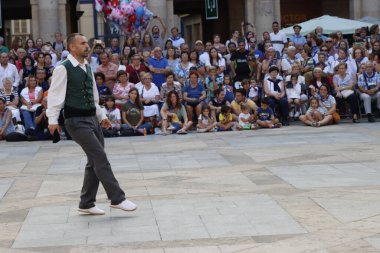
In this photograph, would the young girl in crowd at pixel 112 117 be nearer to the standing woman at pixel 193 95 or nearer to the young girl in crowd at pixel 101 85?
the young girl in crowd at pixel 101 85

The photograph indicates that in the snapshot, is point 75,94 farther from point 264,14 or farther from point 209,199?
point 264,14

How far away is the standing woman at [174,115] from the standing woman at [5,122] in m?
3.41

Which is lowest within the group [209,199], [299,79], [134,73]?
[209,199]

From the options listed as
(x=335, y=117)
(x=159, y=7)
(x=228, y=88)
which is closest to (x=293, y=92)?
(x=335, y=117)

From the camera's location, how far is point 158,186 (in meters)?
11.7

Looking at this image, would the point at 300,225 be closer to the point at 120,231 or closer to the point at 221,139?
the point at 120,231

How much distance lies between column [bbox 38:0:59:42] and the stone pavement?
16136 mm

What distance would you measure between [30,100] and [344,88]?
7.53 m

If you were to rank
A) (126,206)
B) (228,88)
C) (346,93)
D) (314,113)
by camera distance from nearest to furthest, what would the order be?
1. (126,206)
2. (314,113)
3. (228,88)
4. (346,93)

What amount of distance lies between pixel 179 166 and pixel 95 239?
5.56 metres

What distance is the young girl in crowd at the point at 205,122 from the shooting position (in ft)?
68.8

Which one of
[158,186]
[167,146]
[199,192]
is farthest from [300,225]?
[167,146]

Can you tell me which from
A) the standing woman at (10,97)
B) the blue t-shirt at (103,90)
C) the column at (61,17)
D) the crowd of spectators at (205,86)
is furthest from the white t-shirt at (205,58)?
the column at (61,17)

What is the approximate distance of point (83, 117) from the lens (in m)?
9.66
